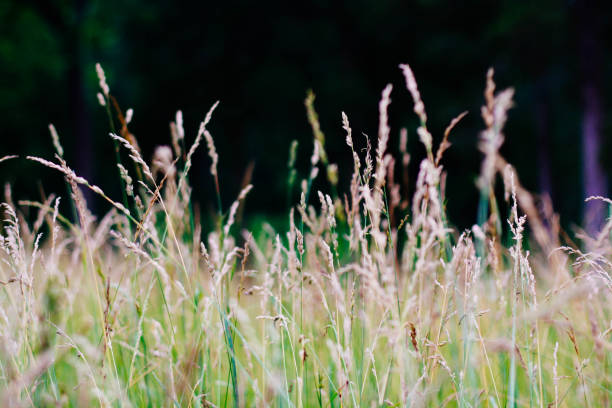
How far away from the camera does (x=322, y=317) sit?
183cm

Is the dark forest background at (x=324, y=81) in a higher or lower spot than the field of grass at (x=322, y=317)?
higher

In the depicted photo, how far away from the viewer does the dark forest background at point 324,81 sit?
1405 cm

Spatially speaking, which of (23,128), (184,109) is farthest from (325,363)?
(23,128)

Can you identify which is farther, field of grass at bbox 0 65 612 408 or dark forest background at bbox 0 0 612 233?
dark forest background at bbox 0 0 612 233

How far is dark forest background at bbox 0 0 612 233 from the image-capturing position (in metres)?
14.0

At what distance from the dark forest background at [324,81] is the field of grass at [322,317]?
11407 mm

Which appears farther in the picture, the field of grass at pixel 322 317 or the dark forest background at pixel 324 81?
the dark forest background at pixel 324 81

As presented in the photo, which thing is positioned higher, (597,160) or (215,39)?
(215,39)

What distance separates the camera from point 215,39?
16.2 m

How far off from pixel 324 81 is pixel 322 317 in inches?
606

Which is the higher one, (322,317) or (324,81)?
(324,81)

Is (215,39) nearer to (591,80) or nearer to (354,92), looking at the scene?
(354,92)

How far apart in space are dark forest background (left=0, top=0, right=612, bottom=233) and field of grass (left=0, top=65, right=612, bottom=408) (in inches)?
449

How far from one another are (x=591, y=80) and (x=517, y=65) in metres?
5.34
